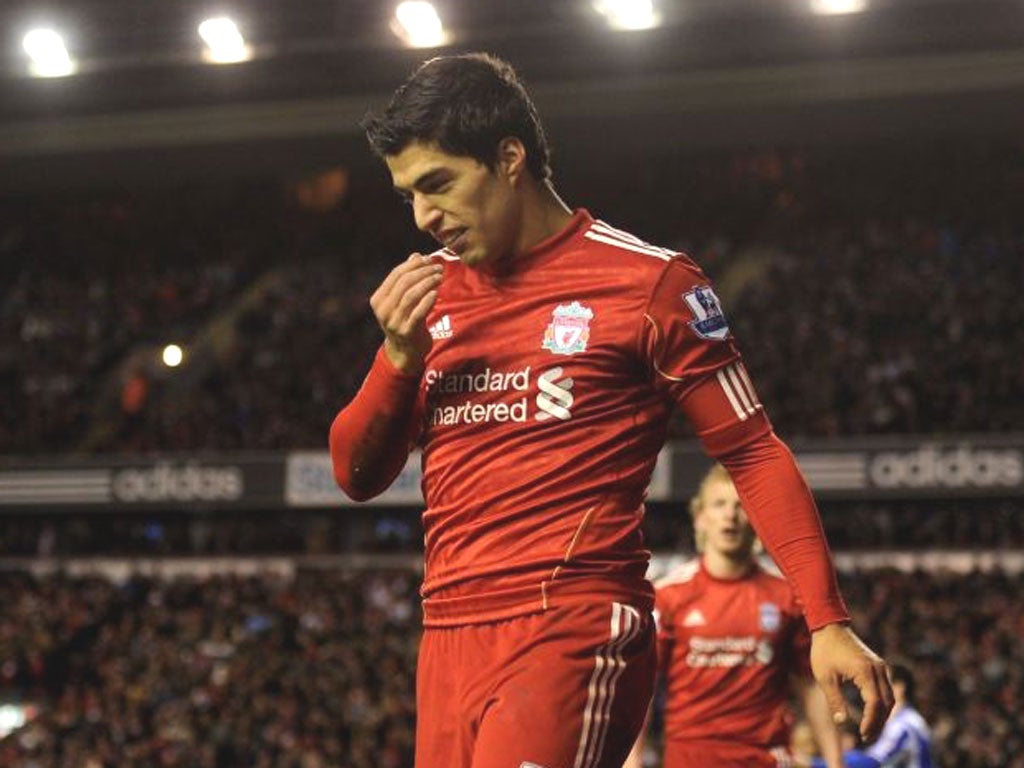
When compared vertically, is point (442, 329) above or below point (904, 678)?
above

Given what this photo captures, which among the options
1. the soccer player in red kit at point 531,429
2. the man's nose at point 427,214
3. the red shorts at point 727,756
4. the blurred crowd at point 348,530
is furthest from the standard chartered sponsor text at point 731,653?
the blurred crowd at point 348,530

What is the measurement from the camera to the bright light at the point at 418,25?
18400 mm

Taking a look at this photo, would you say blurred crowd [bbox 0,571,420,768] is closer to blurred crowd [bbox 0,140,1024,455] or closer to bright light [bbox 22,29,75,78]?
blurred crowd [bbox 0,140,1024,455]

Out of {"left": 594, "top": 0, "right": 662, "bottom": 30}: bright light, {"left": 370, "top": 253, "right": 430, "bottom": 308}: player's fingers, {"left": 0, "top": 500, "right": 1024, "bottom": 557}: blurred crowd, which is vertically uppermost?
{"left": 594, "top": 0, "right": 662, "bottom": 30}: bright light

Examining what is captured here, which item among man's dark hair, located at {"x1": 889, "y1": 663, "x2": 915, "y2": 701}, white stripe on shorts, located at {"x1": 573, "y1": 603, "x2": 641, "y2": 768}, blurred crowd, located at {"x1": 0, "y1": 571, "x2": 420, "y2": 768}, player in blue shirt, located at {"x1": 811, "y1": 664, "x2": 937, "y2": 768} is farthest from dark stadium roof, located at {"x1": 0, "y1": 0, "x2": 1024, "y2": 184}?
white stripe on shorts, located at {"x1": 573, "y1": 603, "x2": 641, "y2": 768}

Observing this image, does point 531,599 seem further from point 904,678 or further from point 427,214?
point 904,678

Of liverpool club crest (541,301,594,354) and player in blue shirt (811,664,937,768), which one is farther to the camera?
player in blue shirt (811,664,937,768)

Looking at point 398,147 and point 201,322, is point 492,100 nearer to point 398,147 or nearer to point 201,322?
point 398,147

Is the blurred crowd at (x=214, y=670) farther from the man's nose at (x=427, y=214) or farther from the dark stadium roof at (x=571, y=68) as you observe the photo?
the man's nose at (x=427, y=214)

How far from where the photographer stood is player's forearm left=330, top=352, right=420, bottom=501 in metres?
3.07

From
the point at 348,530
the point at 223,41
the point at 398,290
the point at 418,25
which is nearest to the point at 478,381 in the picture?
the point at 398,290

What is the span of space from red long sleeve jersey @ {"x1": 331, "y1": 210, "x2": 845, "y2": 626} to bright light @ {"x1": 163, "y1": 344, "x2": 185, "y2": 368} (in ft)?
82.1

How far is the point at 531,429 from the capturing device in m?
3.04

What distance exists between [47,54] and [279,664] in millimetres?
7757
